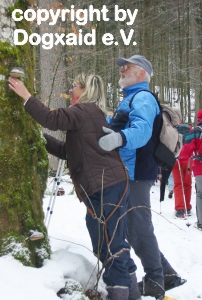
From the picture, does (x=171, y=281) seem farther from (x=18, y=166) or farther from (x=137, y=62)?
(x=137, y=62)

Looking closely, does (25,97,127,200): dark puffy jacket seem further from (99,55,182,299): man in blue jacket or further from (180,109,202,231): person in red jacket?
(180,109,202,231): person in red jacket

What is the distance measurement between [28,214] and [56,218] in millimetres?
3414

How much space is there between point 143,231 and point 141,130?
1.03m

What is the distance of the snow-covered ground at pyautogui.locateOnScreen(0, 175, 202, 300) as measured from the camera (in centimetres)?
238

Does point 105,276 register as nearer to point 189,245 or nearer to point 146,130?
point 146,130

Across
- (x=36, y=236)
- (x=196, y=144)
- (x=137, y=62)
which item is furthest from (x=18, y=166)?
(x=196, y=144)

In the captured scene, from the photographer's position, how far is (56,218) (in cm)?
630

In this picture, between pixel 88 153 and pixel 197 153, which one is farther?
pixel 197 153

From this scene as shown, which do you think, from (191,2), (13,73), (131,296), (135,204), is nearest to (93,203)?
(135,204)

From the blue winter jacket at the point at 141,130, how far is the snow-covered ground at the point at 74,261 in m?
0.51

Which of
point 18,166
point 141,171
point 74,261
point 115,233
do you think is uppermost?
point 18,166

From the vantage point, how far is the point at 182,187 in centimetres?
801

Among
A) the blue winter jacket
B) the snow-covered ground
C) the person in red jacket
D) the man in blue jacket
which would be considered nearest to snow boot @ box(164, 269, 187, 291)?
the snow-covered ground

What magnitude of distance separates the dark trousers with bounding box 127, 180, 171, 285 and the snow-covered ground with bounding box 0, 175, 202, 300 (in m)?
0.29
